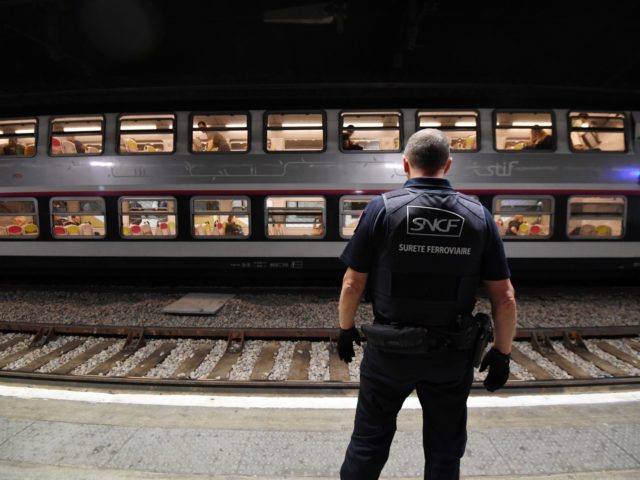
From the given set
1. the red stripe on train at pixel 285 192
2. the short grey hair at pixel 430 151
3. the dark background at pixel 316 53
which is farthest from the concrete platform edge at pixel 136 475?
the dark background at pixel 316 53

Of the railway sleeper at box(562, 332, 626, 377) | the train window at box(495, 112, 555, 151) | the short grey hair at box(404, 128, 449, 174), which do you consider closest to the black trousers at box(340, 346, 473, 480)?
the short grey hair at box(404, 128, 449, 174)

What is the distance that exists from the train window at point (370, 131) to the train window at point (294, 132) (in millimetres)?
451

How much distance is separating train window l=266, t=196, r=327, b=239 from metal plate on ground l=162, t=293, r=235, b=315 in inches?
56.8

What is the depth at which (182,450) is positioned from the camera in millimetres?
2234

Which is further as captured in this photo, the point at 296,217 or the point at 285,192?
the point at 296,217

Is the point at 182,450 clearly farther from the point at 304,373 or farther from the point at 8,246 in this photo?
the point at 8,246

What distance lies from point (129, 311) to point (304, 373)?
3416 mm

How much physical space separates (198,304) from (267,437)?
3542mm

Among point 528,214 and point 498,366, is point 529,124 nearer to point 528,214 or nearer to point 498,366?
point 528,214

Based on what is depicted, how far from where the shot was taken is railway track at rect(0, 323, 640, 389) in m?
3.28

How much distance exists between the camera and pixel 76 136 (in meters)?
6.43

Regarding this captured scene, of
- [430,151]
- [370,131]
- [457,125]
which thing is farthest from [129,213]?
[430,151]

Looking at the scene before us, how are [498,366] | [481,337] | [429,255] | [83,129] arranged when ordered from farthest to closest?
[83,129] < [498,366] < [481,337] < [429,255]

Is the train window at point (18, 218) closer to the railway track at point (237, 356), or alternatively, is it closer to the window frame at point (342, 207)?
the railway track at point (237, 356)
